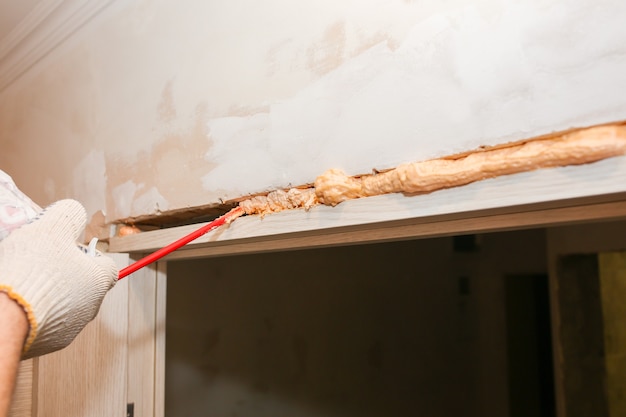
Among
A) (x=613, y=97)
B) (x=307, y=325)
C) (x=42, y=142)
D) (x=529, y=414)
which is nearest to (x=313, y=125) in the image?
(x=613, y=97)

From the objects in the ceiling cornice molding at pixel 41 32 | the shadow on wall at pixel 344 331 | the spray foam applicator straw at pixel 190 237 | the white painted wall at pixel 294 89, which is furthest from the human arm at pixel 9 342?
the shadow on wall at pixel 344 331

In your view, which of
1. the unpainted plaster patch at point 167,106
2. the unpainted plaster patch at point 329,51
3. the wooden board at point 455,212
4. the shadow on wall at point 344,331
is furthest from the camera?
the shadow on wall at point 344,331

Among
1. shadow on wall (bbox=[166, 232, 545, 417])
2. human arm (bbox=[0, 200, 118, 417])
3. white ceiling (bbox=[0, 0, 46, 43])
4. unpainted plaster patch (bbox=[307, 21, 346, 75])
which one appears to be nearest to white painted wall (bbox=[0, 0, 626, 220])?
unpainted plaster patch (bbox=[307, 21, 346, 75])

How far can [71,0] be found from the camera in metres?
1.25

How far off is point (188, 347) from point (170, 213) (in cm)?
76

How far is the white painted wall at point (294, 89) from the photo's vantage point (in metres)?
0.56

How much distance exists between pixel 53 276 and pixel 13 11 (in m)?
1.07

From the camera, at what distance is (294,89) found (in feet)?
2.70

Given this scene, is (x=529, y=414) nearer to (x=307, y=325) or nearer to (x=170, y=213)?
(x=307, y=325)

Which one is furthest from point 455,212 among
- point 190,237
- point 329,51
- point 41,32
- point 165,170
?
point 41,32

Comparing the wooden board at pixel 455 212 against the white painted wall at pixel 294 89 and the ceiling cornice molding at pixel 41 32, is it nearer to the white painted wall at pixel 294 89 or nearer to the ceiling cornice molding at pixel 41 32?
the white painted wall at pixel 294 89

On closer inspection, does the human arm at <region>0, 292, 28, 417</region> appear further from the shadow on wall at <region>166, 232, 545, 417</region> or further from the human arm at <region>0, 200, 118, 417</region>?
the shadow on wall at <region>166, 232, 545, 417</region>

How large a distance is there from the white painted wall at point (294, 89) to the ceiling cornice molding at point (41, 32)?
3cm

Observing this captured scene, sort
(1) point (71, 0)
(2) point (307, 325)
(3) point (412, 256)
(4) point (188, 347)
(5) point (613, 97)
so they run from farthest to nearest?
(3) point (412, 256), (2) point (307, 325), (4) point (188, 347), (1) point (71, 0), (5) point (613, 97)
